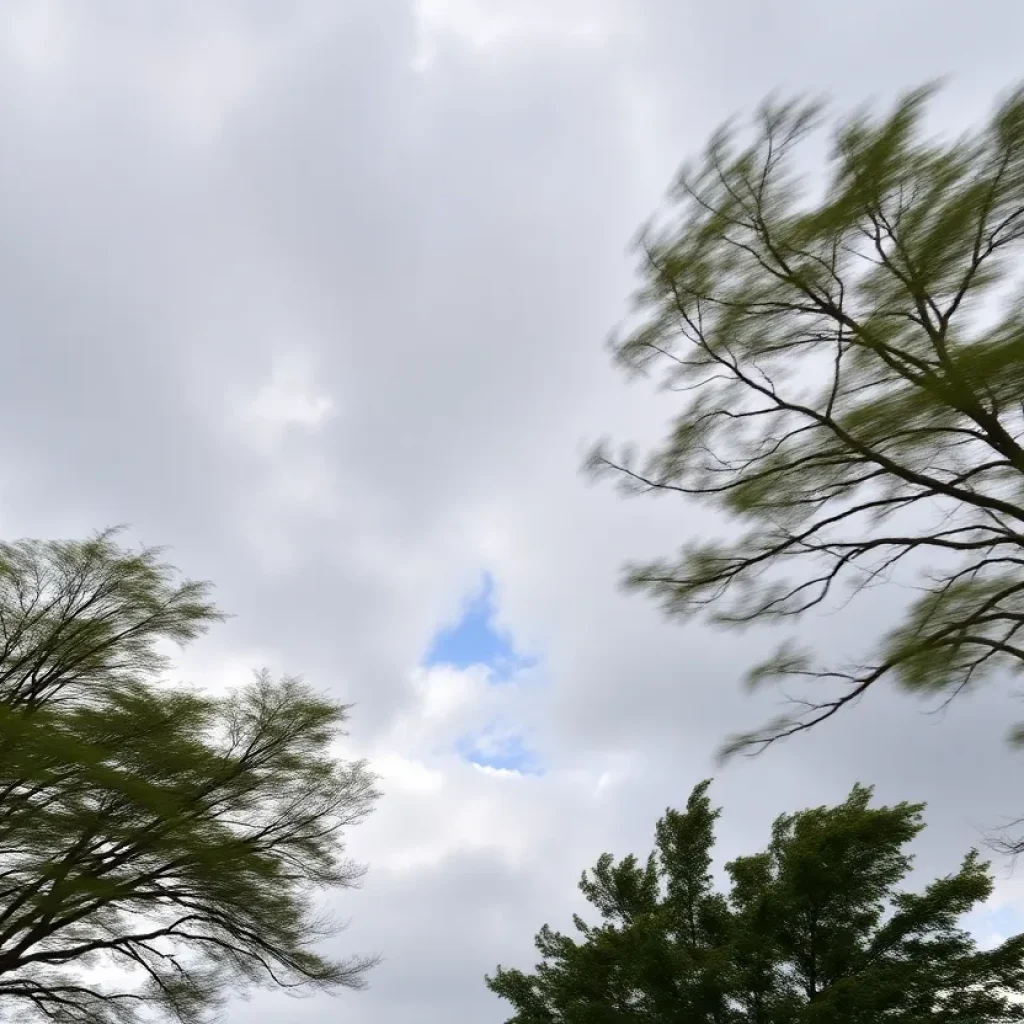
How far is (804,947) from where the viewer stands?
32.3 feet

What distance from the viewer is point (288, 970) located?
12.0 m

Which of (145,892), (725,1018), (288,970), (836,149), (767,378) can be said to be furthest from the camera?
(288,970)

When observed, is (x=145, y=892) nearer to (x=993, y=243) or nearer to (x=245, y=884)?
(x=245, y=884)

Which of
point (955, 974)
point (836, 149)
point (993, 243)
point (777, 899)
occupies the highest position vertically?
point (836, 149)

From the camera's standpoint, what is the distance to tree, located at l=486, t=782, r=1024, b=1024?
344 inches

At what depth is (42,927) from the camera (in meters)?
9.70

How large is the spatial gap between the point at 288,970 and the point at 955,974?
9137mm

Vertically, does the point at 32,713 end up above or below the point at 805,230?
above

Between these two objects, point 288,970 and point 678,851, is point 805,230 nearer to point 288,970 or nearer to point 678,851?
point 678,851

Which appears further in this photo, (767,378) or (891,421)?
(767,378)

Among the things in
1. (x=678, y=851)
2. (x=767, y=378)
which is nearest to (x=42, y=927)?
(x=678, y=851)

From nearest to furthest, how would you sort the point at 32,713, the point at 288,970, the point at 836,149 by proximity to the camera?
1. the point at 836,149
2. the point at 32,713
3. the point at 288,970

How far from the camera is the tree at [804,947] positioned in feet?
28.7

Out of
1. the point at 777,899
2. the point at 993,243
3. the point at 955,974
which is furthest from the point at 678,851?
the point at 993,243
